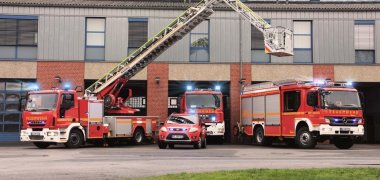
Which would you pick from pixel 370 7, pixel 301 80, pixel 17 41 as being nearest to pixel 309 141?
pixel 301 80

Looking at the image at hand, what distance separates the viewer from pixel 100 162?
603 inches

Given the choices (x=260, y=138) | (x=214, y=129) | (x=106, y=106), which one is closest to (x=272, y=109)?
(x=260, y=138)

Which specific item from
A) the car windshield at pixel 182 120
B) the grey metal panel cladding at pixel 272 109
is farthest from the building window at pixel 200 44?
the car windshield at pixel 182 120

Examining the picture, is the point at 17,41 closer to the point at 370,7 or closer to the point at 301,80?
the point at 301,80

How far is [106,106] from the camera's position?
27.5 m

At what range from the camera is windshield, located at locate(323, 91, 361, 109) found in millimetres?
23781

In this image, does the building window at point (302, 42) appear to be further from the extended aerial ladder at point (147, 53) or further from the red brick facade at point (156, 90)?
the red brick facade at point (156, 90)

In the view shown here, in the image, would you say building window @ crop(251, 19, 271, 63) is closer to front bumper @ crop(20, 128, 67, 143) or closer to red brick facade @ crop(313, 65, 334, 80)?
red brick facade @ crop(313, 65, 334, 80)

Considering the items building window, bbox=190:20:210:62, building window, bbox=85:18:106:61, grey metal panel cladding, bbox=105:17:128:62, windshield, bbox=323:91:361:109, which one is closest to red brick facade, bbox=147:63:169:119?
grey metal panel cladding, bbox=105:17:128:62

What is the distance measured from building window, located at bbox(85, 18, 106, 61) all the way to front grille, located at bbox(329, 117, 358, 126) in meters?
15.3

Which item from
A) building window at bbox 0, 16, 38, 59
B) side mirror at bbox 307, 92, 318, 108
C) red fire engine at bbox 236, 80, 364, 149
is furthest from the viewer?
building window at bbox 0, 16, 38, 59

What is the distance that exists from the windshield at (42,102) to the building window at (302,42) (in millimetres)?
16278

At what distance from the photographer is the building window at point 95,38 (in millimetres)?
33125

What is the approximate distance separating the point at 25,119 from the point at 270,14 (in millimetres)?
16784
